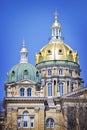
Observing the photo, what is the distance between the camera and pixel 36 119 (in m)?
124

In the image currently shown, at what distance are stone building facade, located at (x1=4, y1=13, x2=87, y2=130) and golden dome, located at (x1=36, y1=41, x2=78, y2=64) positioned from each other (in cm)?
180

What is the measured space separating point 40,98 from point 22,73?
8932mm

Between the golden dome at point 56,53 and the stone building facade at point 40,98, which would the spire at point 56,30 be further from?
the stone building facade at point 40,98

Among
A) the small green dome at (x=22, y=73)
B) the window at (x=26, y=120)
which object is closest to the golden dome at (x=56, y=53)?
the small green dome at (x=22, y=73)

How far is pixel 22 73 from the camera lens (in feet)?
429

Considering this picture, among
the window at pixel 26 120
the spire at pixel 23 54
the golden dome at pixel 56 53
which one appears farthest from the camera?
the golden dome at pixel 56 53

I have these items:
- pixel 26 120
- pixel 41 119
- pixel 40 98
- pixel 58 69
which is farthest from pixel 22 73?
pixel 58 69

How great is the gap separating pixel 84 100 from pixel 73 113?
386cm

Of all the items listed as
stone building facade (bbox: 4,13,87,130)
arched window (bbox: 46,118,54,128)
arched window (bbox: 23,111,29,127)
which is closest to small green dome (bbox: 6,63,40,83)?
stone building facade (bbox: 4,13,87,130)

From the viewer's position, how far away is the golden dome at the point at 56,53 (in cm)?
14588

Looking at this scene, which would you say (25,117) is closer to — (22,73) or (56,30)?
(22,73)

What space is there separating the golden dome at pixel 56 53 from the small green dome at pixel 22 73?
46.0 feet

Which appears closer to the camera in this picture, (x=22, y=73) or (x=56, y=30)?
(x=22, y=73)

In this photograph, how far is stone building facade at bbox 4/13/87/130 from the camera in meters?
122
